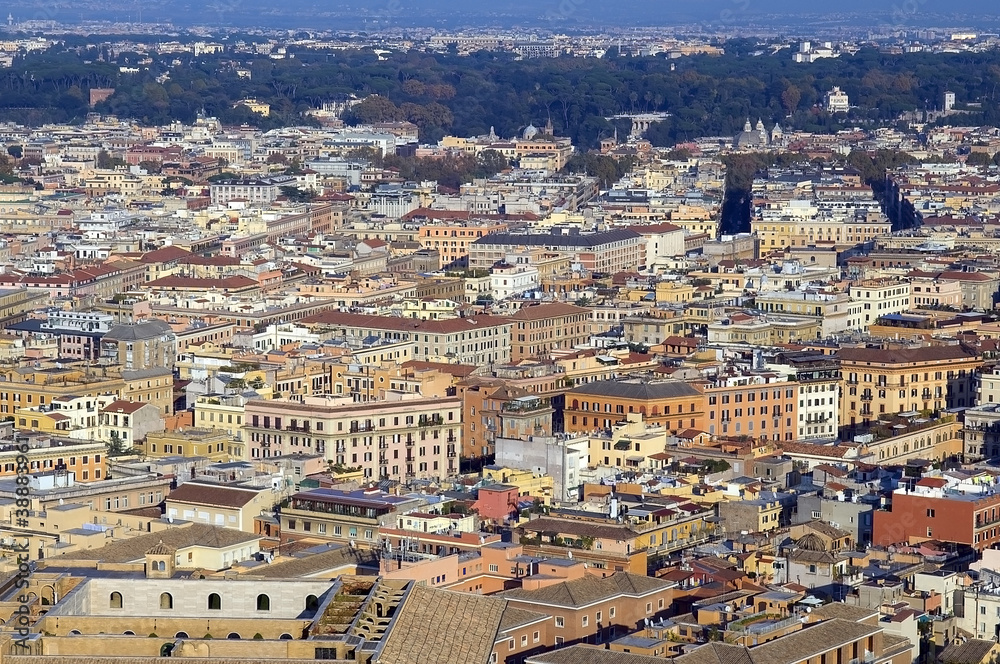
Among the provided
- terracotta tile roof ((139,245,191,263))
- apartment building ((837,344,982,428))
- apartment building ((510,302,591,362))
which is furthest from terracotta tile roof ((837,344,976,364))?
terracotta tile roof ((139,245,191,263))

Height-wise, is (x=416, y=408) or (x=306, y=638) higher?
(x=306, y=638)

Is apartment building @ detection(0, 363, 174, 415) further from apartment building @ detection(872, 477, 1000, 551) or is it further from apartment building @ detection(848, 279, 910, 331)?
apartment building @ detection(848, 279, 910, 331)

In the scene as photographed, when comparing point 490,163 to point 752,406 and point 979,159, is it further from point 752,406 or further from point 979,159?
point 752,406

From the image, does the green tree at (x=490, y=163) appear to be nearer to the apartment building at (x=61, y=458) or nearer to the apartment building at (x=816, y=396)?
the apartment building at (x=816, y=396)

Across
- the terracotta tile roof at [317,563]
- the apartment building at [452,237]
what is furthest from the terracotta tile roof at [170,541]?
the apartment building at [452,237]

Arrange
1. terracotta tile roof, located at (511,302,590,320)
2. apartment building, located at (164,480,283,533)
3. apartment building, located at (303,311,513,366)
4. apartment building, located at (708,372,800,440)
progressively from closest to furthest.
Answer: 1. apartment building, located at (164,480,283,533)
2. apartment building, located at (708,372,800,440)
3. apartment building, located at (303,311,513,366)
4. terracotta tile roof, located at (511,302,590,320)

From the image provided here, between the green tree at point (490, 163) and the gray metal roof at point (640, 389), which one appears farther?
the green tree at point (490, 163)

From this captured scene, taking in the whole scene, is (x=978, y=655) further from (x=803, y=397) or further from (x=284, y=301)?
(x=284, y=301)

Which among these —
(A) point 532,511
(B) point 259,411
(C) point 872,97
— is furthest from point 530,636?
(C) point 872,97
